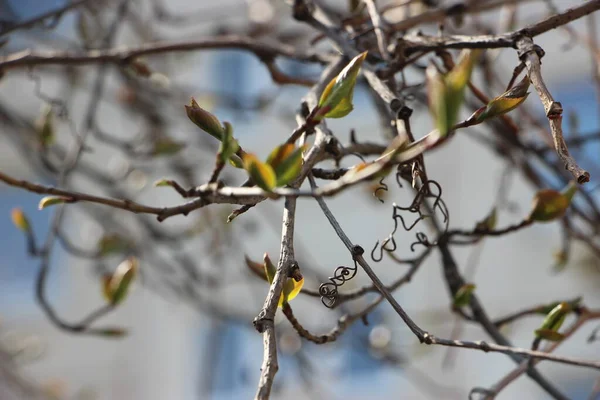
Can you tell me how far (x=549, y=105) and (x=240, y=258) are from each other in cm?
224

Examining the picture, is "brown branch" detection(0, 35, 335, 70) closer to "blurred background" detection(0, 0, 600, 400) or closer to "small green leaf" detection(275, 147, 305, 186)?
"small green leaf" detection(275, 147, 305, 186)

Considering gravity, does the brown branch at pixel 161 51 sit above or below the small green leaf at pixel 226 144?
above

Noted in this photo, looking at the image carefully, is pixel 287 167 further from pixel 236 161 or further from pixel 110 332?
pixel 110 332

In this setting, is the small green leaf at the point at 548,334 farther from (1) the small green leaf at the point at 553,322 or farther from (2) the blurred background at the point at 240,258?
(2) the blurred background at the point at 240,258

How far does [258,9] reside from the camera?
6.17 ft

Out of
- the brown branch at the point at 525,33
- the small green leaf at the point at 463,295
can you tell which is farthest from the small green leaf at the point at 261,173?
the small green leaf at the point at 463,295

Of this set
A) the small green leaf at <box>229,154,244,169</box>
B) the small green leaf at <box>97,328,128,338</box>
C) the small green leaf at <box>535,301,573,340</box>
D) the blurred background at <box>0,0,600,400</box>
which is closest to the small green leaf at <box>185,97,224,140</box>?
the small green leaf at <box>229,154,244,169</box>

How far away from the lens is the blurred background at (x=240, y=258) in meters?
1.84

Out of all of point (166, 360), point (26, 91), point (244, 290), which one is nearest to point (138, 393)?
point (166, 360)

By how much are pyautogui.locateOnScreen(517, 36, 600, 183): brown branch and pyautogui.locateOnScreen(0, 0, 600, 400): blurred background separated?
0.99 metres

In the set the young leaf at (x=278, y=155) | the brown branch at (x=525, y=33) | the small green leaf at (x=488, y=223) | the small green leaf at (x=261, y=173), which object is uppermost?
the brown branch at (x=525, y=33)

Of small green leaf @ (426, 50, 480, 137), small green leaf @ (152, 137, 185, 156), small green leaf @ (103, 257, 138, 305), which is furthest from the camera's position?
small green leaf @ (152, 137, 185, 156)

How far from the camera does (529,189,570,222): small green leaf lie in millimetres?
607

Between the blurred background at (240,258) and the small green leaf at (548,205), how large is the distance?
0.89 m
